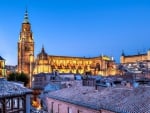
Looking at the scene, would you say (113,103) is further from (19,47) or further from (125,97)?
(19,47)

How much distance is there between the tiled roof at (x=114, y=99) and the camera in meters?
22.9

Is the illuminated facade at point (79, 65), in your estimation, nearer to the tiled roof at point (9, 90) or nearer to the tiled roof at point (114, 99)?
the tiled roof at point (114, 99)

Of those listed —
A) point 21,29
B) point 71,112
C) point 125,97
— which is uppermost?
point 21,29

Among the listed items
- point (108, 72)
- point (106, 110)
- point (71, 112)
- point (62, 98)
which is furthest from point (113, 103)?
point (108, 72)

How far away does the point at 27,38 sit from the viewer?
16112 cm

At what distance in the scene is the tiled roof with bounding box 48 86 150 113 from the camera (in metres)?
22.9

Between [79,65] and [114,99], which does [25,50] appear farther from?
[114,99]

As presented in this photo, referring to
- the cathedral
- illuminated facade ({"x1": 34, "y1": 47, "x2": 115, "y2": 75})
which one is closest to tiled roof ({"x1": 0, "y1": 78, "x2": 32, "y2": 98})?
the cathedral

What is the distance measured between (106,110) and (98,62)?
17225 cm

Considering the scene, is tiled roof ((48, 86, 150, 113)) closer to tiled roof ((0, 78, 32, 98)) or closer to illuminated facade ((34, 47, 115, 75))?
tiled roof ((0, 78, 32, 98))

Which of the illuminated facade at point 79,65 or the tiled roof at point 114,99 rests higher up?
the illuminated facade at point 79,65

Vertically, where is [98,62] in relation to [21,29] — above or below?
below

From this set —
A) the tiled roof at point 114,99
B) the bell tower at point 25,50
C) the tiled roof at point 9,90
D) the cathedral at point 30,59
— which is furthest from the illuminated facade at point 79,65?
the tiled roof at point 9,90

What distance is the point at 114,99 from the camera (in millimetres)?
26734
